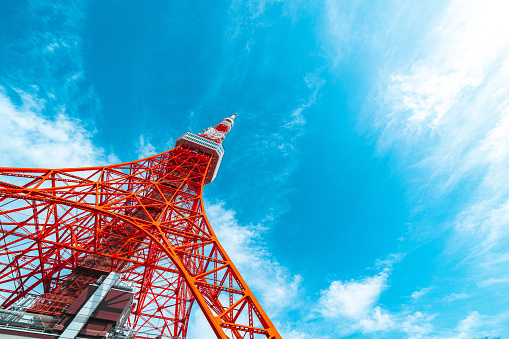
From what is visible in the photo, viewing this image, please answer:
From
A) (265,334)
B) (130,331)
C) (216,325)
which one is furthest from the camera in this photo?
(130,331)

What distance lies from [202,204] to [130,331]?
9103mm

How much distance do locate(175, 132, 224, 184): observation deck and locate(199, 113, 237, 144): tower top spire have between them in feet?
9.66

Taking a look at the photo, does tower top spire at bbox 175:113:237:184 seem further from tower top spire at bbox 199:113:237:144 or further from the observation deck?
tower top spire at bbox 199:113:237:144

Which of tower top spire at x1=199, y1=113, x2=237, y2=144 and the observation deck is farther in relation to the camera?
tower top spire at x1=199, y1=113, x2=237, y2=144

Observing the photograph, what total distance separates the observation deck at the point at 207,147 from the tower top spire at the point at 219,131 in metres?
2.94

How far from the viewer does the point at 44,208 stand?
13375mm

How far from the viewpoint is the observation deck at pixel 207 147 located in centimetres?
2708

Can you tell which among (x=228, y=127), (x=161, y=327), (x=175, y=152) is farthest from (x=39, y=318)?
(x=228, y=127)

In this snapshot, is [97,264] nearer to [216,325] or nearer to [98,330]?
[98,330]

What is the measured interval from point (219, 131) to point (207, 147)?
7.77 metres

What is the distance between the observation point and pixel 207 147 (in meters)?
27.0

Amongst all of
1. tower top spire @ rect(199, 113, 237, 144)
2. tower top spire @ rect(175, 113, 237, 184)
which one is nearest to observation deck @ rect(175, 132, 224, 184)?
tower top spire @ rect(175, 113, 237, 184)

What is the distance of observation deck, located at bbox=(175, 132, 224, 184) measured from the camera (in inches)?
1066

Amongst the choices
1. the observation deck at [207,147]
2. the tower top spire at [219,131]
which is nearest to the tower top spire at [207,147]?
the observation deck at [207,147]
